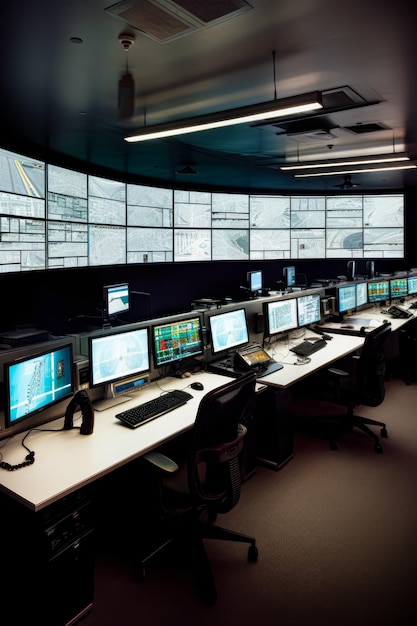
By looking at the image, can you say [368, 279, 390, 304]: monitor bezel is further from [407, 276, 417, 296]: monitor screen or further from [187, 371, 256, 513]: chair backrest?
[187, 371, 256, 513]: chair backrest

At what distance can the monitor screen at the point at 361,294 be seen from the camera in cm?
516

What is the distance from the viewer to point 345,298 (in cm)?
489

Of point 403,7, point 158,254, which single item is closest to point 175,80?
point 403,7

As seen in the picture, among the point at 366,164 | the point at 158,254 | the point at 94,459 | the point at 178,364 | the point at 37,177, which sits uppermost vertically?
the point at 366,164

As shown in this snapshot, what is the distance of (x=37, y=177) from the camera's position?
189 inches

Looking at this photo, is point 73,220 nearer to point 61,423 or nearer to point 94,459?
point 61,423

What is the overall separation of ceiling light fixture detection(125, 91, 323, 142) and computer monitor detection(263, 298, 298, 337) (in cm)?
145

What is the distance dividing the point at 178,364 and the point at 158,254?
4.57 meters

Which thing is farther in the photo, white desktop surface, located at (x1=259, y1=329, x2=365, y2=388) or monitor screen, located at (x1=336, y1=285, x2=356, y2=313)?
monitor screen, located at (x1=336, y1=285, x2=356, y2=313)

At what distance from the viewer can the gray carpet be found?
6.03 ft

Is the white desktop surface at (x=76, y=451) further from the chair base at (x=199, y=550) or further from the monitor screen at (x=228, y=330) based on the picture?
the monitor screen at (x=228, y=330)

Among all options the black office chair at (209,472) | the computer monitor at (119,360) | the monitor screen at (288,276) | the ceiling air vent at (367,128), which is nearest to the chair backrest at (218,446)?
the black office chair at (209,472)

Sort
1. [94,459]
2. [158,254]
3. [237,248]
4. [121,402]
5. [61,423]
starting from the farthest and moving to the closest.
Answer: [237,248] < [158,254] < [121,402] < [61,423] < [94,459]

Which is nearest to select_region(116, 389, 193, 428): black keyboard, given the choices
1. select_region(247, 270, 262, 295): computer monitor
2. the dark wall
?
the dark wall
